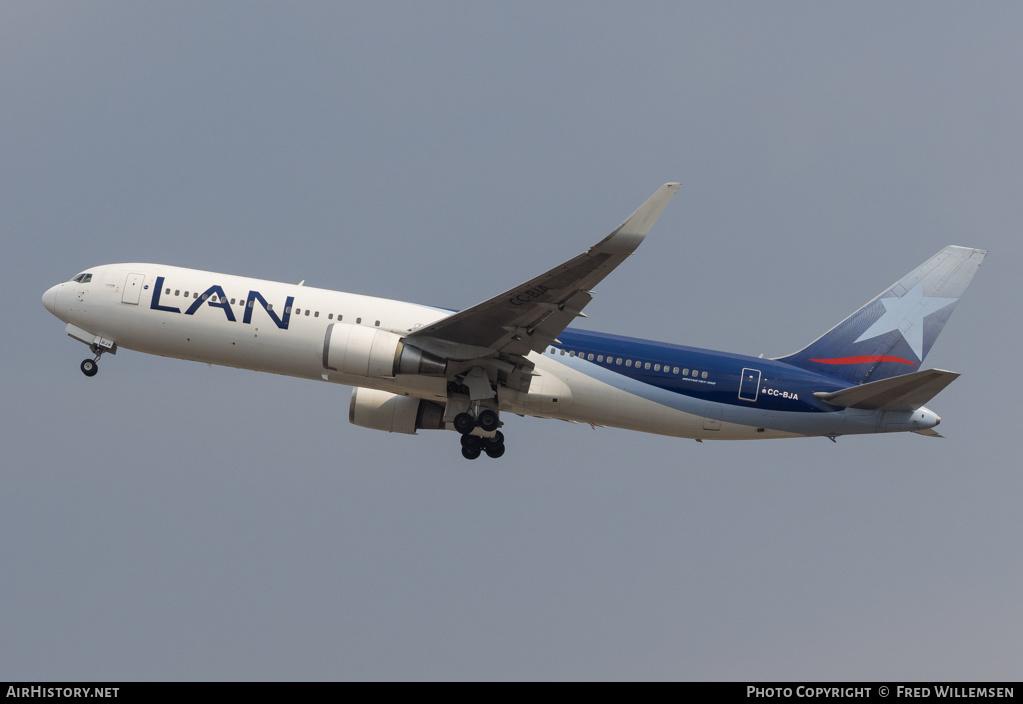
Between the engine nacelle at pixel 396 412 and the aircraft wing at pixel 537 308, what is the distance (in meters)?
5.12

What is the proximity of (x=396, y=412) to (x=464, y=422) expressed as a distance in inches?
156

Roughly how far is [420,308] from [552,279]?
19.8 ft

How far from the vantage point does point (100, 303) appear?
33844 mm

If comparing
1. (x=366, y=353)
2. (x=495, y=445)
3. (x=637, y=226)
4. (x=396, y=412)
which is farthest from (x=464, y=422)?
(x=637, y=226)

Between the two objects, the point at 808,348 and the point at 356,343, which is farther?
the point at 808,348

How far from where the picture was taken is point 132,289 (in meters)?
33.6

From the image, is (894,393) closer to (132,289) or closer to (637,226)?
(637,226)

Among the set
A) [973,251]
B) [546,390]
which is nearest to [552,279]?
[546,390]

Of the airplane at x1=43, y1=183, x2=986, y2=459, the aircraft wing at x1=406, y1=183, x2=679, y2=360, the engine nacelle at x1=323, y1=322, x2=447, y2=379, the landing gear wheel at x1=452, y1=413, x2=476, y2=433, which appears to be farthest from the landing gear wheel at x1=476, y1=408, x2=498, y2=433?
the engine nacelle at x1=323, y1=322, x2=447, y2=379

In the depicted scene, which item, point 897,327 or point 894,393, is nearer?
point 894,393

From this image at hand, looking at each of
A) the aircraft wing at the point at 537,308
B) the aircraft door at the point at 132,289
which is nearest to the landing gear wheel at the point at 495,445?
the aircraft wing at the point at 537,308

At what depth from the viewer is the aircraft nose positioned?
115 feet

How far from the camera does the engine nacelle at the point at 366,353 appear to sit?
3127 centimetres

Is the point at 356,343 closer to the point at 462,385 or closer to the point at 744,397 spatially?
the point at 462,385
